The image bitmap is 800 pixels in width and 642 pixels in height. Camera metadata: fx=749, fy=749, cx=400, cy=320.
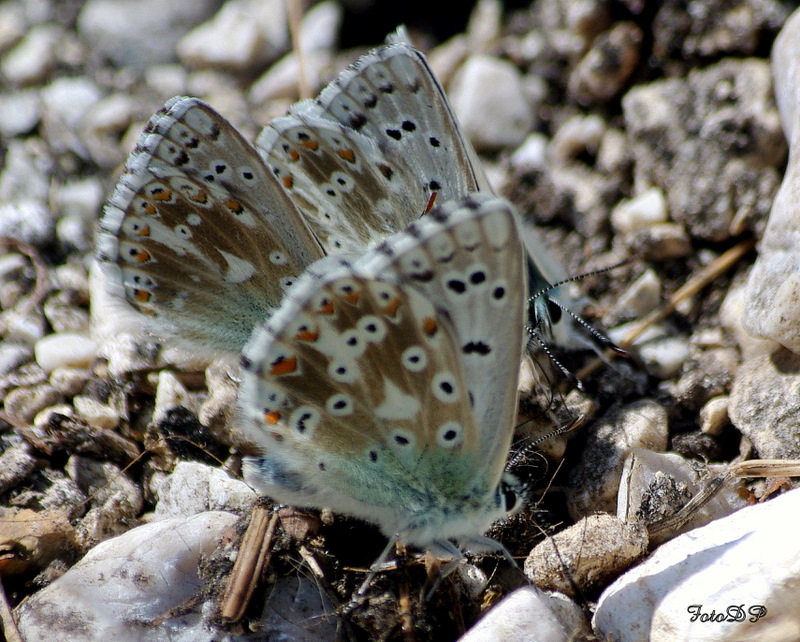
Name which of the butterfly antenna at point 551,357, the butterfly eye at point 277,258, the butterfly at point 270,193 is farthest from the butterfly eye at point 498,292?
the butterfly eye at point 277,258

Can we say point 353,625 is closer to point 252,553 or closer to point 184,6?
point 252,553

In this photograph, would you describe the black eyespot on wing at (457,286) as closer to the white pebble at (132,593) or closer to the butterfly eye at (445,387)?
the butterfly eye at (445,387)

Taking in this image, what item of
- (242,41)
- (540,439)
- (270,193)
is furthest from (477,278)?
(242,41)

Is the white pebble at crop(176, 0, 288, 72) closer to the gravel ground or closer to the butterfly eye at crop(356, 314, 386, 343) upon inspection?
the gravel ground

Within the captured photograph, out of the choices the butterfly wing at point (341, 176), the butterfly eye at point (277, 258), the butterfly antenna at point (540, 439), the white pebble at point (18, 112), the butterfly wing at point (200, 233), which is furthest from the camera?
the white pebble at point (18, 112)

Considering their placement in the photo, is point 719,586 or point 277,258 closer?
point 719,586

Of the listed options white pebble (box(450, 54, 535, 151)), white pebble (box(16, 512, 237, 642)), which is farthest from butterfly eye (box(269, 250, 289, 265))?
white pebble (box(450, 54, 535, 151))

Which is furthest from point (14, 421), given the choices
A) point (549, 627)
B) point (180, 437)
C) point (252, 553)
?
point (549, 627)

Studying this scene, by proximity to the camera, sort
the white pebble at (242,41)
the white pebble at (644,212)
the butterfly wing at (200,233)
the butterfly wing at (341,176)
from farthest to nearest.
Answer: the white pebble at (242,41)
the white pebble at (644,212)
the butterfly wing at (341,176)
the butterfly wing at (200,233)

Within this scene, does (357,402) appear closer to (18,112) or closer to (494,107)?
(494,107)
